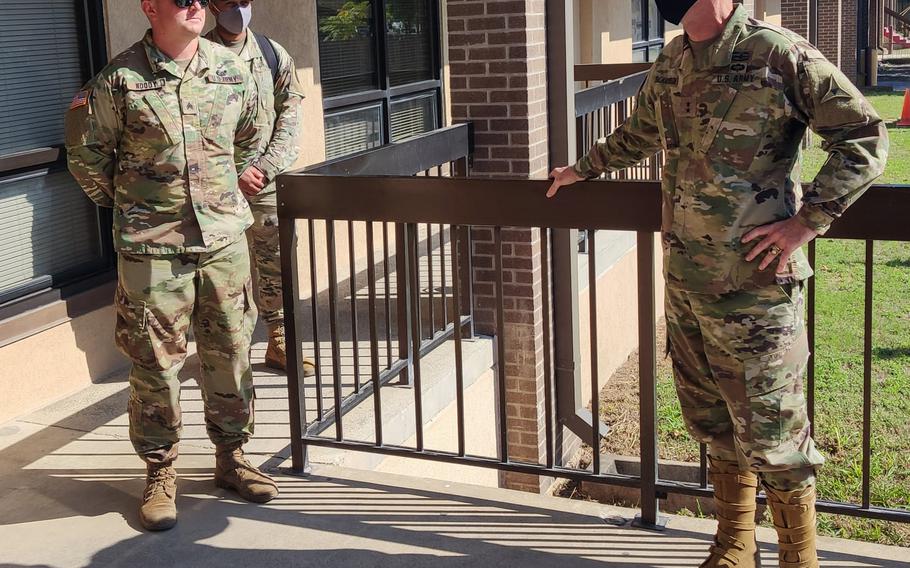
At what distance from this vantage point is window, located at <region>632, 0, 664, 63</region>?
14.5 m

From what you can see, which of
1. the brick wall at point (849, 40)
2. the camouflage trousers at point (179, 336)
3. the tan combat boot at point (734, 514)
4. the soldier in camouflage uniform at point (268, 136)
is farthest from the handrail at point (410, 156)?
the brick wall at point (849, 40)

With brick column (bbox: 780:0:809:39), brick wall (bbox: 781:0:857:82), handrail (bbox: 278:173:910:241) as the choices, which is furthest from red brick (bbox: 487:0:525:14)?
brick column (bbox: 780:0:809:39)

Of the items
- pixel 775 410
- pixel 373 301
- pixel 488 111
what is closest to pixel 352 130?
pixel 488 111

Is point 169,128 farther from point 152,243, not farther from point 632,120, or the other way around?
point 632,120

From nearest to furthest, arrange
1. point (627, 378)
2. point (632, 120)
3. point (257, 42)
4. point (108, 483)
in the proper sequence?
point (632, 120), point (108, 483), point (257, 42), point (627, 378)

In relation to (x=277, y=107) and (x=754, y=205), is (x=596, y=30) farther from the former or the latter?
(x=754, y=205)

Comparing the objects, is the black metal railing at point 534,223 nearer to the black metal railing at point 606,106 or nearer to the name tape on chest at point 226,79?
the name tape on chest at point 226,79

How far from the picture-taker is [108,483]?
416cm

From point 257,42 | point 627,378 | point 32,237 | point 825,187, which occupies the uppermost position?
point 257,42

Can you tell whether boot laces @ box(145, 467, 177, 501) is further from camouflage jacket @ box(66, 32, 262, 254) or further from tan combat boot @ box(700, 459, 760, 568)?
tan combat boot @ box(700, 459, 760, 568)

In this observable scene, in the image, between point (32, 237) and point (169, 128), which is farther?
point (32, 237)

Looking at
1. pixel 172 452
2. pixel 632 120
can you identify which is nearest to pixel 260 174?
pixel 172 452

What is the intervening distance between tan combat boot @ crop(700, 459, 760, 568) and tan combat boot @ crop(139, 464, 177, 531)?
1780 mm

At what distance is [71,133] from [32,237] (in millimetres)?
1717
